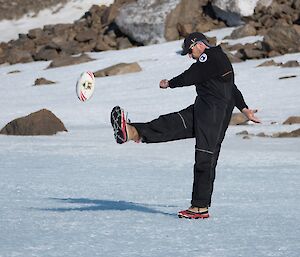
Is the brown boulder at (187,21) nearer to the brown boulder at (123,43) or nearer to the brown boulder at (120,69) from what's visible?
the brown boulder at (123,43)

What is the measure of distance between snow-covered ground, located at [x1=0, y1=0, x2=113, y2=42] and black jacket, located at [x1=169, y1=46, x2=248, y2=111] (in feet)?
133

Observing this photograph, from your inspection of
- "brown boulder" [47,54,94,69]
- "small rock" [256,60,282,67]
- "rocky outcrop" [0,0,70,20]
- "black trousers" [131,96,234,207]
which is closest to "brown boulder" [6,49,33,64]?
"brown boulder" [47,54,94,69]

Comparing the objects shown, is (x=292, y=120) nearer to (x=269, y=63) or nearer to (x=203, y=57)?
(x=269, y=63)

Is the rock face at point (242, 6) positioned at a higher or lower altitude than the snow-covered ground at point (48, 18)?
lower

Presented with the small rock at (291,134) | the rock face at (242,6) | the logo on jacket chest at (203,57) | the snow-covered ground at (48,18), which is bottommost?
the small rock at (291,134)

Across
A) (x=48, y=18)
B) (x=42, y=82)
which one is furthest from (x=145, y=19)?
(x=48, y=18)

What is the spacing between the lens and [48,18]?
4922cm

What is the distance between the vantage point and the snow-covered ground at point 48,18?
48.3 meters

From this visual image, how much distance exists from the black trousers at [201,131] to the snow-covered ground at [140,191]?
1.13 feet

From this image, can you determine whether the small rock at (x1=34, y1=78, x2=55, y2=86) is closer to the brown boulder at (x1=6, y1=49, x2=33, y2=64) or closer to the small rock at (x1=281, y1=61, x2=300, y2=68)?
the small rock at (x1=281, y1=61, x2=300, y2=68)

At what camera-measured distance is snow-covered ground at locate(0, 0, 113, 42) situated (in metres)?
48.3

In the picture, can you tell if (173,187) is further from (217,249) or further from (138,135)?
(217,249)

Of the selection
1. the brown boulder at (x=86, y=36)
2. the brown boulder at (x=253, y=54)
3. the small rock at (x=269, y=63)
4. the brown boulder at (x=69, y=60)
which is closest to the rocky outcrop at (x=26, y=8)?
the brown boulder at (x=86, y=36)

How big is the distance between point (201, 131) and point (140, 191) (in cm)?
255
